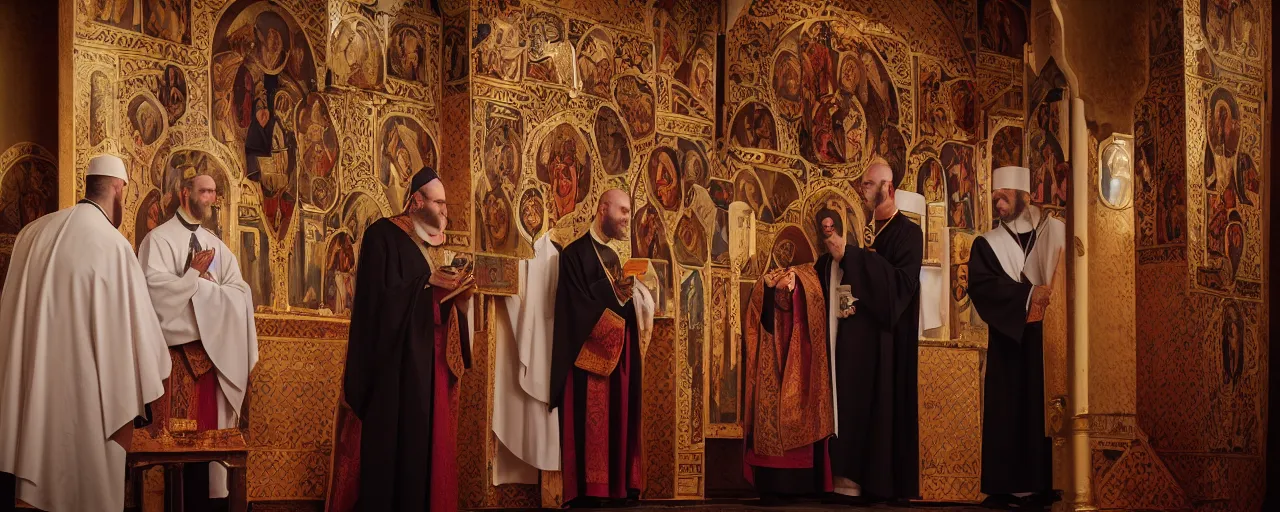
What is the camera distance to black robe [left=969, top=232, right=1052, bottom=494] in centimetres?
1143

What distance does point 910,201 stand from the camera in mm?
13039

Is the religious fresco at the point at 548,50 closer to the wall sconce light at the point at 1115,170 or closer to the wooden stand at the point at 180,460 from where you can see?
the wooden stand at the point at 180,460

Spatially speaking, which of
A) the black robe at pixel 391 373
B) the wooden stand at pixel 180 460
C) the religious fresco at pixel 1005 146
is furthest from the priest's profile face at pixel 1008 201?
the wooden stand at pixel 180 460

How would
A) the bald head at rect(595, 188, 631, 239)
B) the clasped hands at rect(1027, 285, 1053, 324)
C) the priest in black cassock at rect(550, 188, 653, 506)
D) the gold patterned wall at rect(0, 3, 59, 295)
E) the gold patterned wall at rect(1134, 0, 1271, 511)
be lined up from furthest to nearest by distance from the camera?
the bald head at rect(595, 188, 631, 239)
the priest in black cassock at rect(550, 188, 653, 506)
the clasped hands at rect(1027, 285, 1053, 324)
the gold patterned wall at rect(0, 3, 59, 295)
the gold patterned wall at rect(1134, 0, 1271, 511)

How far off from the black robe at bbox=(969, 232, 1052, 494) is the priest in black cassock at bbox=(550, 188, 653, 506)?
131 inches

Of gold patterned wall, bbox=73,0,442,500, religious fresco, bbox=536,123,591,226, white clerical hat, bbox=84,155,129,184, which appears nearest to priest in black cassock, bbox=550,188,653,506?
religious fresco, bbox=536,123,591,226

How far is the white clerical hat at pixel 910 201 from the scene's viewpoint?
1298 centimetres

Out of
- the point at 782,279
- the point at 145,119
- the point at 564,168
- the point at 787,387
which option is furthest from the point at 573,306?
the point at 145,119

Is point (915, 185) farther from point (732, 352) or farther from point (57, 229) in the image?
point (57, 229)

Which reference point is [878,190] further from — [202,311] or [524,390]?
[202,311]

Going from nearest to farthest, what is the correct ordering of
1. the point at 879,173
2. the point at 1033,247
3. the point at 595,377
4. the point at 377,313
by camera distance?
the point at 1033,247 → the point at 377,313 → the point at 595,377 → the point at 879,173

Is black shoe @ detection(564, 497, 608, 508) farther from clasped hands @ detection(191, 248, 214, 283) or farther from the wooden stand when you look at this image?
clasped hands @ detection(191, 248, 214, 283)

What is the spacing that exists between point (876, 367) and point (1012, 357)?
4.32ft

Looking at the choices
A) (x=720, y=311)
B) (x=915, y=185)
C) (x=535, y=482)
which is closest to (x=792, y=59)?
(x=915, y=185)
